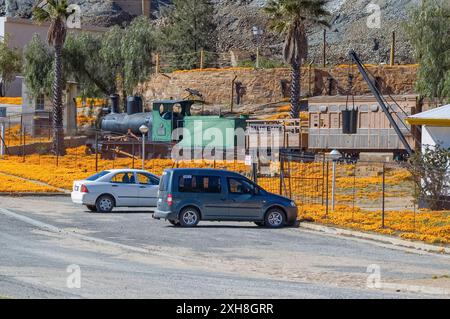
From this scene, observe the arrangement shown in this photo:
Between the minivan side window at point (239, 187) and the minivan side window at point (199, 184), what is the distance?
1.20ft

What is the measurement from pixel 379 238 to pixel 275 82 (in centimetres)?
4294

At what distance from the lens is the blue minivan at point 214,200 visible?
1125 inches

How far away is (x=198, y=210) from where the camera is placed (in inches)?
1139

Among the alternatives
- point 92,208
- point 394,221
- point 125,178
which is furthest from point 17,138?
point 394,221

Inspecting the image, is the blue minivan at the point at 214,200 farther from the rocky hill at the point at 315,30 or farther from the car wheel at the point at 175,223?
the rocky hill at the point at 315,30

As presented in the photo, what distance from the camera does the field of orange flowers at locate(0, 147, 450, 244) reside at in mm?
28625

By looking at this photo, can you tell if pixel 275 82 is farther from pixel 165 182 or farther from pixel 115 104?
pixel 165 182

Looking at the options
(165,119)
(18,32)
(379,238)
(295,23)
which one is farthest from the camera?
(18,32)

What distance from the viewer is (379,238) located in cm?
2734

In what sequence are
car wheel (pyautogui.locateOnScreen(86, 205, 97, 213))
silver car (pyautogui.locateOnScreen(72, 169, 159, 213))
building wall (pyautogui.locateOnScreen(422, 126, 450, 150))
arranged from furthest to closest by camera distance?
building wall (pyautogui.locateOnScreen(422, 126, 450, 150)), car wheel (pyautogui.locateOnScreen(86, 205, 97, 213)), silver car (pyautogui.locateOnScreen(72, 169, 159, 213))

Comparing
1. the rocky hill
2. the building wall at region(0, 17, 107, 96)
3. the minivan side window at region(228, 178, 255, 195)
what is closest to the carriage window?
the minivan side window at region(228, 178, 255, 195)

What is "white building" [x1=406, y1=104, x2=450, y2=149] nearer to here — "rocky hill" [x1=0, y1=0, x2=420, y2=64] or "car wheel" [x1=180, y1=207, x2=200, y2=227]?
"car wheel" [x1=180, y1=207, x2=200, y2=227]

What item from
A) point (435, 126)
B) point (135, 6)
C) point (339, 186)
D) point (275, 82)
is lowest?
point (339, 186)
